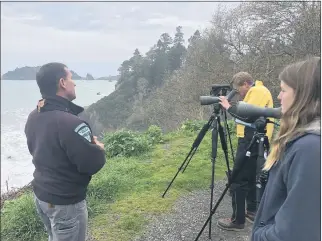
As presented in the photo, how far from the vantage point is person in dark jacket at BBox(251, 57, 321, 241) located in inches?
48.8

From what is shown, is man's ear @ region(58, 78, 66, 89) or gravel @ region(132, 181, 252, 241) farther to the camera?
gravel @ region(132, 181, 252, 241)

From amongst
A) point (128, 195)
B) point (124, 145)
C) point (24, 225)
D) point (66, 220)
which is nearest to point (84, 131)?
point (66, 220)

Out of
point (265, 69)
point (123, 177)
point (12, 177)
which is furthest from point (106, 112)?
point (123, 177)

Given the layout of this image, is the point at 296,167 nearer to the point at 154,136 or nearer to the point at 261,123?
the point at 261,123

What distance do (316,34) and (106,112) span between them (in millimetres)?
36391

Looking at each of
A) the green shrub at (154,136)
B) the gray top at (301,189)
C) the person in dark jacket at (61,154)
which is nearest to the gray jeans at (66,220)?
the person in dark jacket at (61,154)

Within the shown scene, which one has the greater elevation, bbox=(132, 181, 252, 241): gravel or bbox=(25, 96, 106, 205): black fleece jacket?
bbox=(25, 96, 106, 205): black fleece jacket

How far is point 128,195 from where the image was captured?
4.65m

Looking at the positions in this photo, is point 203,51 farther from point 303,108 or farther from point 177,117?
point 303,108

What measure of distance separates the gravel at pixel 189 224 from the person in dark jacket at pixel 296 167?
2.20 meters

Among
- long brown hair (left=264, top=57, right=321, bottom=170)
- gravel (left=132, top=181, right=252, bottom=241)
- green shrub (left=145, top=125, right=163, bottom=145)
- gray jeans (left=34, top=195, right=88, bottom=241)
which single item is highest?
long brown hair (left=264, top=57, right=321, bottom=170)

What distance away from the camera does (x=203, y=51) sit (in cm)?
1842

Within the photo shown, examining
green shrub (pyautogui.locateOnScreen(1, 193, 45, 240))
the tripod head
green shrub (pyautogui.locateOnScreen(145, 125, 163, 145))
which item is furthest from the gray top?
green shrub (pyautogui.locateOnScreen(145, 125, 163, 145))

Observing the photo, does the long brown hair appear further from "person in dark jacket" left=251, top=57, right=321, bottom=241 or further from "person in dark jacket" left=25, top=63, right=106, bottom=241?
"person in dark jacket" left=25, top=63, right=106, bottom=241
